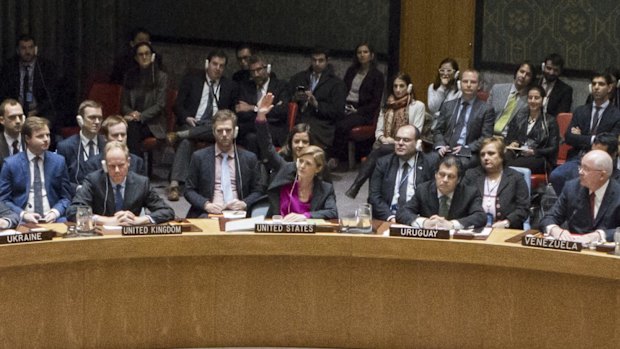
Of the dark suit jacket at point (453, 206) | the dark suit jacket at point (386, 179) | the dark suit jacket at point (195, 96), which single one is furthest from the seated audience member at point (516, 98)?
the dark suit jacket at point (453, 206)

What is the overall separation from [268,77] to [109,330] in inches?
162

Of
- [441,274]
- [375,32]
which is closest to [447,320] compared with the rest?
[441,274]

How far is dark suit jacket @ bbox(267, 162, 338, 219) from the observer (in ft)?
25.8

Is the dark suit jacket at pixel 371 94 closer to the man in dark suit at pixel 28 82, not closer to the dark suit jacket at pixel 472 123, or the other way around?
the dark suit jacket at pixel 472 123

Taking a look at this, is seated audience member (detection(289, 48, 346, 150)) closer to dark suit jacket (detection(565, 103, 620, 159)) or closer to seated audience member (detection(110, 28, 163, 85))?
seated audience member (detection(110, 28, 163, 85))

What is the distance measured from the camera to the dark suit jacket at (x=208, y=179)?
8.55m

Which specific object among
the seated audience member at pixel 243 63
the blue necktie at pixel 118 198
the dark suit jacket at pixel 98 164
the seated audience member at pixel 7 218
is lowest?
the seated audience member at pixel 7 218

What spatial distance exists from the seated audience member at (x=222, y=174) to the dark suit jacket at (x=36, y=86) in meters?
Answer: 2.78

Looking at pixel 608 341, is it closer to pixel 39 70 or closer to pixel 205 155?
pixel 205 155

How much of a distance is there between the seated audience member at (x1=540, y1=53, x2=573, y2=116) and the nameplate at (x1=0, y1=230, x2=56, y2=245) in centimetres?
472

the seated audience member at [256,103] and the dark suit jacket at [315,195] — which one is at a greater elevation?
the seated audience member at [256,103]

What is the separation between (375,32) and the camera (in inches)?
476

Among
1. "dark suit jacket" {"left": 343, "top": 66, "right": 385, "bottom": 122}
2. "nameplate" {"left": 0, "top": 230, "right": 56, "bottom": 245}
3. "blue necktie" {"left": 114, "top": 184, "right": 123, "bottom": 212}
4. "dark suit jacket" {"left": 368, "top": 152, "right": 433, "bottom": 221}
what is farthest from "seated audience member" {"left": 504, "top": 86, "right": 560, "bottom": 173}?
"nameplate" {"left": 0, "top": 230, "right": 56, "bottom": 245}

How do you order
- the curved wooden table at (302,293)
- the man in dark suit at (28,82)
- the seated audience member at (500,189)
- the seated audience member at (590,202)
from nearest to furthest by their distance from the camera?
the curved wooden table at (302,293), the seated audience member at (590,202), the seated audience member at (500,189), the man in dark suit at (28,82)
